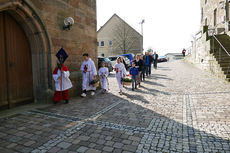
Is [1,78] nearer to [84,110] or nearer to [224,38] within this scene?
[84,110]

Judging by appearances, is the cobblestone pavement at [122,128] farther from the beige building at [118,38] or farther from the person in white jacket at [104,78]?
the beige building at [118,38]

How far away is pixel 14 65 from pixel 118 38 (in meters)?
33.9

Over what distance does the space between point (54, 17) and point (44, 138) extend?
15.1 ft

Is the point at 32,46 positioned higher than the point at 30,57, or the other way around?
the point at 32,46

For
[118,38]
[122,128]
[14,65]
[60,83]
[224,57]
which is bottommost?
[122,128]

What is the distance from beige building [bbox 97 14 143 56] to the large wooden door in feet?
105

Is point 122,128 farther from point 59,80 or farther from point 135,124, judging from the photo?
point 59,80

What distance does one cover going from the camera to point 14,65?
18.8 feet

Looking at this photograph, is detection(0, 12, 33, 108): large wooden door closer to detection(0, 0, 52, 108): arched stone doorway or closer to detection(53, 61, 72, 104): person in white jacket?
detection(0, 0, 52, 108): arched stone doorway

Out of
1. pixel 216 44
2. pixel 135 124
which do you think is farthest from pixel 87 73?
pixel 216 44

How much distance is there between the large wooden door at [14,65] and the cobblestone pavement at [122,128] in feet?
3.07

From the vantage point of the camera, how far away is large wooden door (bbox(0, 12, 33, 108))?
5406mm

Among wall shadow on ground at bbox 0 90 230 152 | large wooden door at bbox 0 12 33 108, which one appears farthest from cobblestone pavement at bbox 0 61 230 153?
large wooden door at bbox 0 12 33 108

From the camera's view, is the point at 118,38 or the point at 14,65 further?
the point at 118,38
